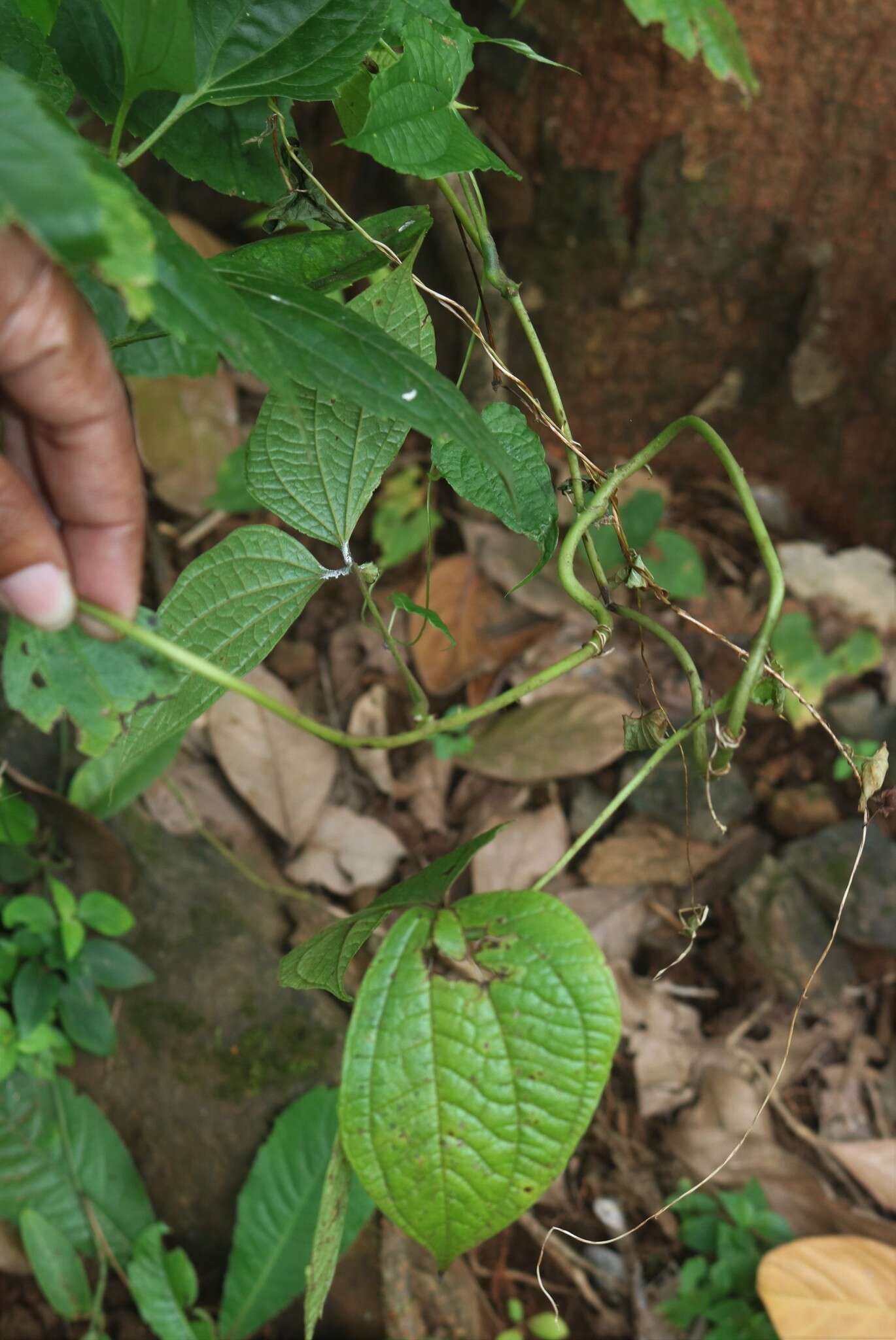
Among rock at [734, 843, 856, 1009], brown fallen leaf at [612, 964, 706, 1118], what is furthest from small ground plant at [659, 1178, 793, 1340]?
rock at [734, 843, 856, 1009]

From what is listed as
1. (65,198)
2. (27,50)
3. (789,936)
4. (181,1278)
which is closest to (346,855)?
(181,1278)

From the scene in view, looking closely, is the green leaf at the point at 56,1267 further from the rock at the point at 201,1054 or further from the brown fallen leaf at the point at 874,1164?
the brown fallen leaf at the point at 874,1164

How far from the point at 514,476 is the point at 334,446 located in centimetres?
12

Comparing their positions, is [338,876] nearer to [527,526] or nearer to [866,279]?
[527,526]

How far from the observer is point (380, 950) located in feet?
1.72

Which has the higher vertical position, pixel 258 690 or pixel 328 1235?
pixel 258 690

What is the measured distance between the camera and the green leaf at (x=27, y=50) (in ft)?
1.93

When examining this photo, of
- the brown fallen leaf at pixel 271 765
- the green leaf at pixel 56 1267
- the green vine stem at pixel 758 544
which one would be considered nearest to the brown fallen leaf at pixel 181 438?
the brown fallen leaf at pixel 271 765

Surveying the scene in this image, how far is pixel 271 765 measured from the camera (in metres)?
1.58

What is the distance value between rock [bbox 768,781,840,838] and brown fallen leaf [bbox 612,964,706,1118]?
334 mm

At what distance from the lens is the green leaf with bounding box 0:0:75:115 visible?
587 mm

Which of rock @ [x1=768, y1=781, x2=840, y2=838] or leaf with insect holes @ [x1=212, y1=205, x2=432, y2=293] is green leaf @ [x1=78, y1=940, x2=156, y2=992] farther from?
rock @ [x1=768, y1=781, x2=840, y2=838]

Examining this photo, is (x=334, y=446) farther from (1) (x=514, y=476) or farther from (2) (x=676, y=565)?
(2) (x=676, y=565)

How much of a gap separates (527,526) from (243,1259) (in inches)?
38.3
